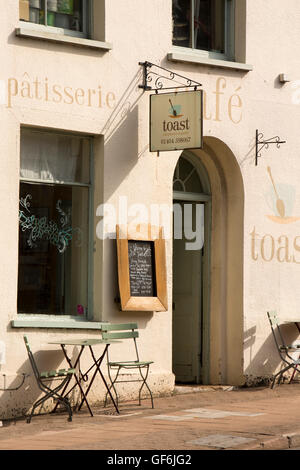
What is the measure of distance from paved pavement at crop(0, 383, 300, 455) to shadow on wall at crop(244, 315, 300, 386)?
0.65m

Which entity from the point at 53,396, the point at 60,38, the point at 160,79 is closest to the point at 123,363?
the point at 53,396

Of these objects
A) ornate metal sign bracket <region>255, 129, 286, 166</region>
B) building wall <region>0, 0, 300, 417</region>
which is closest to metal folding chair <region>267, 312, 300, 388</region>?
building wall <region>0, 0, 300, 417</region>

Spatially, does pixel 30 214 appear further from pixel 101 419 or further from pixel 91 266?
pixel 101 419

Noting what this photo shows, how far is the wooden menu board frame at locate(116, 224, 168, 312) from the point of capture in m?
13.2

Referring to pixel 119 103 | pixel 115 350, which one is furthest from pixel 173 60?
pixel 115 350

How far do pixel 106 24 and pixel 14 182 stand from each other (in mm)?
2428

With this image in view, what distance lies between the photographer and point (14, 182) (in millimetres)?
12320

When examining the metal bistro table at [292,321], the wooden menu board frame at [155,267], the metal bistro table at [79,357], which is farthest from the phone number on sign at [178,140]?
the metal bistro table at [292,321]

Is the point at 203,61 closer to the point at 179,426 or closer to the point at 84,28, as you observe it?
the point at 84,28

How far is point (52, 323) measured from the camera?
41.2 ft

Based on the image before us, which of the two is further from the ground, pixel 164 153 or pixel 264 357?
pixel 164 153

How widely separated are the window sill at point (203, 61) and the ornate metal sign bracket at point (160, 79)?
0.22 meters

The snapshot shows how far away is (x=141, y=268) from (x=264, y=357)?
2.56m

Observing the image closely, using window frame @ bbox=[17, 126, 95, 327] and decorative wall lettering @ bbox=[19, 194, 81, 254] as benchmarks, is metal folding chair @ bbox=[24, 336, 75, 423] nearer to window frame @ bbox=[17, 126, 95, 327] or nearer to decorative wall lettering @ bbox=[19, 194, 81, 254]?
window frame @ bbox=[17, 126, 95, 327]
